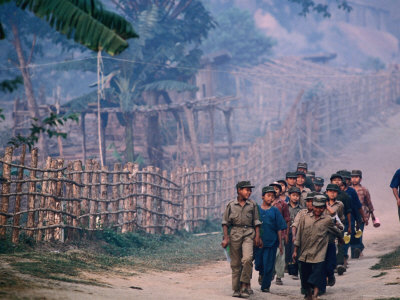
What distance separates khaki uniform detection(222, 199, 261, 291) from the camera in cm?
895

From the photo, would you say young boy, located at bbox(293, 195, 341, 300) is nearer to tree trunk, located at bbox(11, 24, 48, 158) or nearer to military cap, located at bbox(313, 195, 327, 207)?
military cap, located at bbox(313, 195, 327, 207)

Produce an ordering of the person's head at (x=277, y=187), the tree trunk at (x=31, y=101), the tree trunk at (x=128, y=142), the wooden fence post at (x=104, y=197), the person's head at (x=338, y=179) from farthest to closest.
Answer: the tree trunk at (x=31, y=101) < the tree trunk at (x=128, y=142) < the wooden fence post at (x=104, y=197) < the person's head at (x=338, y=179) < the person's head at (x=277, y=187)

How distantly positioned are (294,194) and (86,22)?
5535 millimetres

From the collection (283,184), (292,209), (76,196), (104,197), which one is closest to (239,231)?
(292,209)

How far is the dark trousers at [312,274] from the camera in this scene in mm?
8297

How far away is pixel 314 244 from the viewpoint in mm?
8328

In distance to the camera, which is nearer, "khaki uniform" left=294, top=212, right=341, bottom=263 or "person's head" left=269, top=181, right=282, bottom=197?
"khaki uniform" left=294, top=212, right=341, bottom=263

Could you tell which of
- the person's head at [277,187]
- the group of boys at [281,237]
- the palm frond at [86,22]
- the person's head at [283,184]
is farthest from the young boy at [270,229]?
the palm frond at [86,22]

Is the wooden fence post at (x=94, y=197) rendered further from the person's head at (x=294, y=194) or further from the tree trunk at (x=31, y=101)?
the tree trunk at (x=31, y=101)

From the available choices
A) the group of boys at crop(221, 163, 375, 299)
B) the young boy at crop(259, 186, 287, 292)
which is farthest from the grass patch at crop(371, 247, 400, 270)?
the young boy at crop(259, 186, 287, 292)

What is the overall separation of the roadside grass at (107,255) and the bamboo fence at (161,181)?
1.03 ft

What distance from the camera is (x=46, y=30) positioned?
2647 cm

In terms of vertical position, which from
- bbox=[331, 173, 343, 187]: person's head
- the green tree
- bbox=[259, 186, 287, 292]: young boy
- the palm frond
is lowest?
bbox=[259, 186, 287, 292]: young boy

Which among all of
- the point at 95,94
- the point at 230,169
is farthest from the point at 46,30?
the point at 230,169
